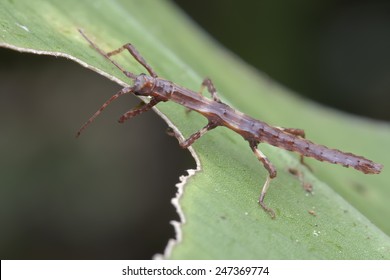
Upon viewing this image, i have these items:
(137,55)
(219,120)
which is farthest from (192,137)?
(137,55)

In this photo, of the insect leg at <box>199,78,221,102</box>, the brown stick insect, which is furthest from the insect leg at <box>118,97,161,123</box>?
the insect leg at <box>199,78,221,102</box>

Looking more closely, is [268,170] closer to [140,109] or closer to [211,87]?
[211,87]

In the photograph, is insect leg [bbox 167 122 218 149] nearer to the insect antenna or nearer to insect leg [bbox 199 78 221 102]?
insect leg [bbox 199 78 221 102]

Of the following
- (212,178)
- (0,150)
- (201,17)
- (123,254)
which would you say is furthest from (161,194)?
(212,178)

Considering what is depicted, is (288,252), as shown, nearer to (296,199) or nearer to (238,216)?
(238,216)

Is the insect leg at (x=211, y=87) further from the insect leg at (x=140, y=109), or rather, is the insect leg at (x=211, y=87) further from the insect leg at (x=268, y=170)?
the insect leg at (x=140, y=109)

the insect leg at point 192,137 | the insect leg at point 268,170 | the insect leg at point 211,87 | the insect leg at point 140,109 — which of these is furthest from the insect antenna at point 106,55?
the insect leg at point 268,170
